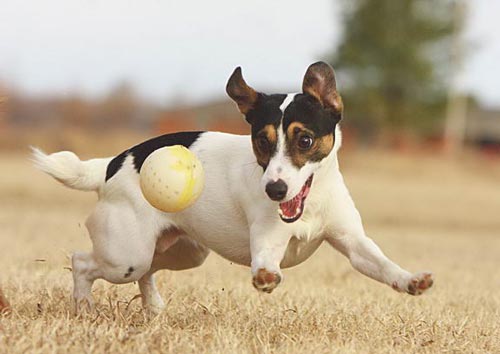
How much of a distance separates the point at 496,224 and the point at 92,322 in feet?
52.8

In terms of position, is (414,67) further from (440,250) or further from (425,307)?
(425,307)

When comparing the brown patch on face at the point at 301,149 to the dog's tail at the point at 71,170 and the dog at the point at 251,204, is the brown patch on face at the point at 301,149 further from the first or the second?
the dog's tail at the point at 71,170

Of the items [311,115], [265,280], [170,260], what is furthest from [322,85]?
[170,260]

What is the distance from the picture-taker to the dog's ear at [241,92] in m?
4.99

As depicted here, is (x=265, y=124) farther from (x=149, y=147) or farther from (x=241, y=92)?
(x=149, y=147)

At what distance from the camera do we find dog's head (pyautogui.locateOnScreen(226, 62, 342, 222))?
4.59 m

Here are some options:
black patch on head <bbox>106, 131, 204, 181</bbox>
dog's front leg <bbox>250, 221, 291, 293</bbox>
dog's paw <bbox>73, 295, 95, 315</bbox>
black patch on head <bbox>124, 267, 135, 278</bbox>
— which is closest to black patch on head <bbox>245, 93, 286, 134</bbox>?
dog's front leg <bbox>250, 221, 291, 293</bbox>

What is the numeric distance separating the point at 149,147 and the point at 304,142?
1.26 metres

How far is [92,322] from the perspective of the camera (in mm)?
4691

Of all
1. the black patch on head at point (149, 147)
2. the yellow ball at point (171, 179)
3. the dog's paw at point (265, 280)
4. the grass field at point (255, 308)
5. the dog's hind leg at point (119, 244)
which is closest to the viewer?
the grass field at point (255, 308)

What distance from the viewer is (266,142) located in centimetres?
471

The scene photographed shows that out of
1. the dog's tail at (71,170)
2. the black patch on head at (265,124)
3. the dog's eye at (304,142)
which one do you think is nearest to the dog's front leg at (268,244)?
the black patch on head at (265,124)

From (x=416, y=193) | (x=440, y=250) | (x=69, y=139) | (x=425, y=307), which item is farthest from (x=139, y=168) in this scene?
(x=69, y=139)

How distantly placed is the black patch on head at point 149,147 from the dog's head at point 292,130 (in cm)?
66
